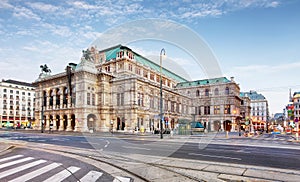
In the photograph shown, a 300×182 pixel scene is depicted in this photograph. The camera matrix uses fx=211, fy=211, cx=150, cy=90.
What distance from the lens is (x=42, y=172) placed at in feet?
29.6

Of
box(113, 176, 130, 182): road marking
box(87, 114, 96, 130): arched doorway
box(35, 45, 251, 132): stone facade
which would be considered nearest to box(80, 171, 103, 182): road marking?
box(113, 176, 130, 182): road marking

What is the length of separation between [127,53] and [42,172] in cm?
5736

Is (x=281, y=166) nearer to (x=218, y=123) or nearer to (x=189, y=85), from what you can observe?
(x=218, y=123)

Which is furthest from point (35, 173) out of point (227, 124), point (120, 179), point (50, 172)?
point (227, 124)

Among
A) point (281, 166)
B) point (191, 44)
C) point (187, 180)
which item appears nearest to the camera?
point (187, 180)

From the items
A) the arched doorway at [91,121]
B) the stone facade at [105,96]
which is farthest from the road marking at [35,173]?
the arched doorway at [91,121]

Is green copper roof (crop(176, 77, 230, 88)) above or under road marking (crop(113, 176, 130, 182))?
above

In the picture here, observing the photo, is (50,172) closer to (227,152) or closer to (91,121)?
(227,152)

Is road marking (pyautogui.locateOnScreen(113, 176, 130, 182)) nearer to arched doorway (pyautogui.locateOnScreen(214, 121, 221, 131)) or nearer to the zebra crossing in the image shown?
the zebra crossing

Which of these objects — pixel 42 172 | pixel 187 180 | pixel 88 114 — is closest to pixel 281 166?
pixel 187 180

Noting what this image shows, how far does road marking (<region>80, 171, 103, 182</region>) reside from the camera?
7.95m

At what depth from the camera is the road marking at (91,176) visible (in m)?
7.95

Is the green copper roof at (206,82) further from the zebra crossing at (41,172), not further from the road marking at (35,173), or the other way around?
the zebra crossing at (41,172)

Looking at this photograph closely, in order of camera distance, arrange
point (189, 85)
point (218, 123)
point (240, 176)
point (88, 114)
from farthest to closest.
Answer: point (189, 85) → point (218, 123) → point (88, 114) → point (240, 176)
